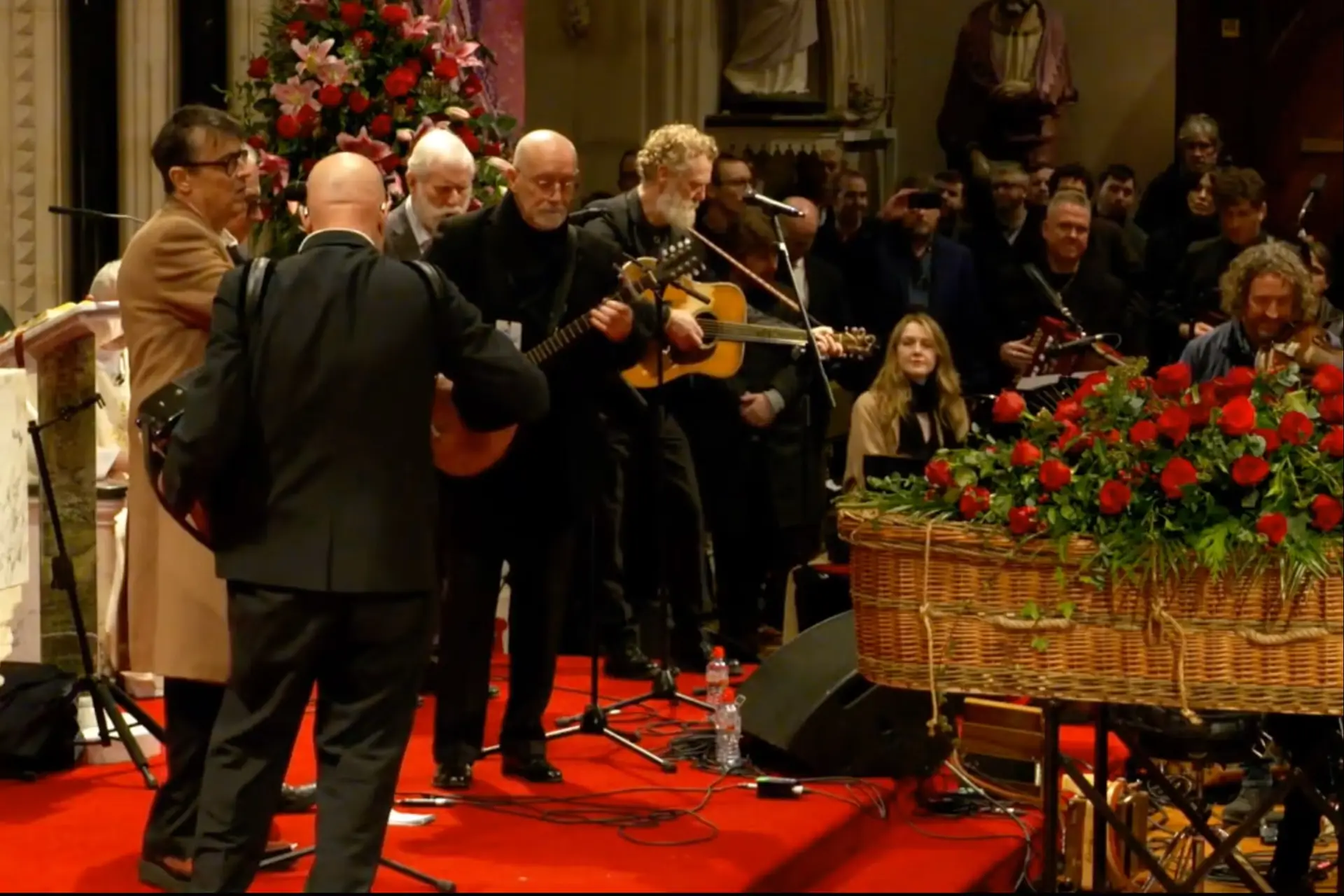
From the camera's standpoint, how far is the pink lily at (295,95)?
7043mm

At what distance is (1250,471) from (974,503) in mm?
549

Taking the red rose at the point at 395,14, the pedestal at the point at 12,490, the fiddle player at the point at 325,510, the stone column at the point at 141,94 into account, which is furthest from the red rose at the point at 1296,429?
the stone column at the point at 141,94

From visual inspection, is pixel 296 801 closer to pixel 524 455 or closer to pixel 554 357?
pixel 524 455

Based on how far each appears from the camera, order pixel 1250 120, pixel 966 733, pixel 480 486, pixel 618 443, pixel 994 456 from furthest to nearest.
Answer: pixel 1250 120
pixel 618 443
pixel 966 733
pixel 480 486
pixel 994 456

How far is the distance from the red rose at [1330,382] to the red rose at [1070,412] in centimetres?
48

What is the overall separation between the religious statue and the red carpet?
284 inches

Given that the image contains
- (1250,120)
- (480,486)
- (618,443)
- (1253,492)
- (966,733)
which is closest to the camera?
(1253,492)

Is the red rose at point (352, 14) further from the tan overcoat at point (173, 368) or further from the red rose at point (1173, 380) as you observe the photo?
the red rose at point (1173, 380)

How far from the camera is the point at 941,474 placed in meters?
4.57

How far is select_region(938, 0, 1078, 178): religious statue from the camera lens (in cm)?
1245

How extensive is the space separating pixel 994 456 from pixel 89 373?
2.68 meters

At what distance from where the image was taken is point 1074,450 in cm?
451

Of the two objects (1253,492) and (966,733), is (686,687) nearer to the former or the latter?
(966,733)

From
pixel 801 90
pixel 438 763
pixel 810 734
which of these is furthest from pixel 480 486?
pixel 801 90
